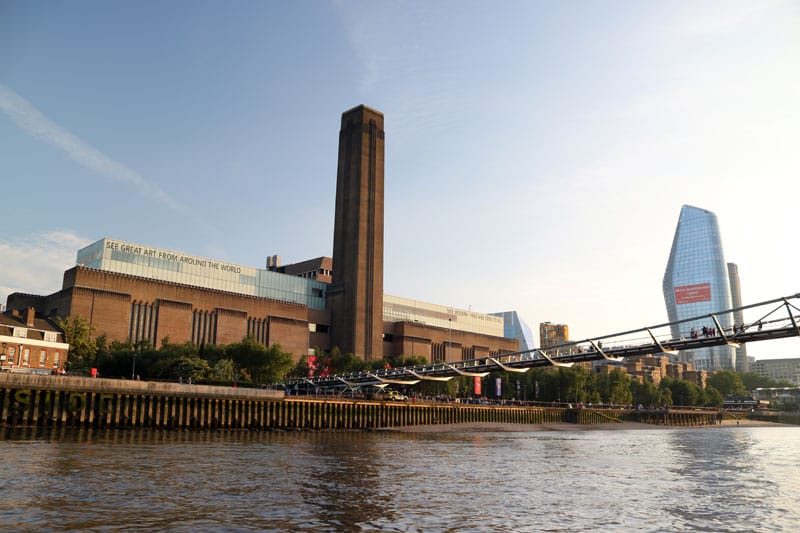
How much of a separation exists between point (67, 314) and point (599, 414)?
107 m

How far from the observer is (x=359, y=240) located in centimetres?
18062

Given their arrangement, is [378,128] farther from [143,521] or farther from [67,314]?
[143,521]

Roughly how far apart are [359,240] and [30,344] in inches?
3657

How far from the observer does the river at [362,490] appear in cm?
2241

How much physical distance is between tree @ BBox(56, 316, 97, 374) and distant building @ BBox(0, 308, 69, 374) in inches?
52.7

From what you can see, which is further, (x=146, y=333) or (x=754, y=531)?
(x=146, y=333)

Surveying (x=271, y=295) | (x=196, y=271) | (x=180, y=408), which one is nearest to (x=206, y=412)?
(x=180, y=408)

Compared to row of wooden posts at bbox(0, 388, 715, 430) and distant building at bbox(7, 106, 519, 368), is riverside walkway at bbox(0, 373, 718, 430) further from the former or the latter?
distant building at bbox(7, 106, 519, 368)

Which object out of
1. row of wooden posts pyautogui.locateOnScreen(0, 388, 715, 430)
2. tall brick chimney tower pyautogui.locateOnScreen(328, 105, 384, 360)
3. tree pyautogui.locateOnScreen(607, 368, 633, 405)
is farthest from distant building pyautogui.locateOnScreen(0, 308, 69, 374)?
tree pyautogui.locateOnScreen(607, 368, 633, 405)

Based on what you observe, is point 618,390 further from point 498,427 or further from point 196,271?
point 196,271

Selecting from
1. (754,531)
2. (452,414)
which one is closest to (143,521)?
(754,531)

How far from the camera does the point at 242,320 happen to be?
155m

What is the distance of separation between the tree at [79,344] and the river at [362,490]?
63.5 meters

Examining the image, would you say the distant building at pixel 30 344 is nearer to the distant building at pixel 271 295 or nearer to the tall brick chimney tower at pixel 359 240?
the distant building at pixel 271 295
